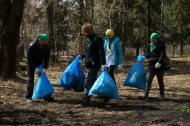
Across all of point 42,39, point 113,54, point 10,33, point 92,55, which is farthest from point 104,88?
point 10,33

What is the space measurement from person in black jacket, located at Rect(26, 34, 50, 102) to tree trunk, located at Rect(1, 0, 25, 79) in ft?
9.53

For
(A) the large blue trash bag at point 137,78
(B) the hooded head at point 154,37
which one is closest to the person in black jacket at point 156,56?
(B) the hooded head at point 154,37

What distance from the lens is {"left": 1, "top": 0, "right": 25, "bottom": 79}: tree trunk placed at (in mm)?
10016

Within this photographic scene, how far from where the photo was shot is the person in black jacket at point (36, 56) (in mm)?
7191

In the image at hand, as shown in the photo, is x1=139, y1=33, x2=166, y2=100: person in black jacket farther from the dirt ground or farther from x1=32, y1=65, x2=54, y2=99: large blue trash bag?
x1=32, y1=65, x2=54, y2=99: large blue trash bag

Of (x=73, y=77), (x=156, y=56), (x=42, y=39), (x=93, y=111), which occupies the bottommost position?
(x=93, y=111)

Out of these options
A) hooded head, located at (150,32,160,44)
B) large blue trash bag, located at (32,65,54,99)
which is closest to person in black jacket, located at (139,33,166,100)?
hooded head, located at (150,32,160,44)

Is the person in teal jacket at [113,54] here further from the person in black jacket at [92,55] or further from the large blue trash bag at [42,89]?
the large blue trash bag at [42,89]

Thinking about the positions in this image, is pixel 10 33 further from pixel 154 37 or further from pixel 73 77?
pixel 154 37

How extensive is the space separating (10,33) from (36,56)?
121 inches

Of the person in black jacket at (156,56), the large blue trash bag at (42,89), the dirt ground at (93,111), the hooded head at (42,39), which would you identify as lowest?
the dirt ground at (93,111)

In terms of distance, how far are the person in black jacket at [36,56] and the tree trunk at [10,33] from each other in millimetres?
2905

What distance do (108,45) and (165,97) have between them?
2118 millimetres

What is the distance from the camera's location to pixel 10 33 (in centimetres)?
1005
